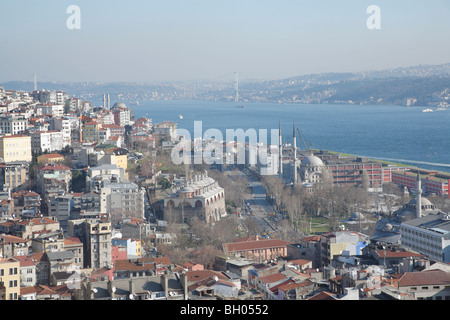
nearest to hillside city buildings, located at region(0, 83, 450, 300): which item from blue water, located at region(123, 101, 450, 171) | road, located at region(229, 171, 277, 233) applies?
road, located at region(229, 171, 277, 233)

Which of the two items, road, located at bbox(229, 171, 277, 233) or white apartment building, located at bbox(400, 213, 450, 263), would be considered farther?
road, located at bbox(229, 171, 277, 233)

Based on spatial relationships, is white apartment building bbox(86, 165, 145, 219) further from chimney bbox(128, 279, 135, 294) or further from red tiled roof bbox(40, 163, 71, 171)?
chimney bbox(128, 279, 135, 294)

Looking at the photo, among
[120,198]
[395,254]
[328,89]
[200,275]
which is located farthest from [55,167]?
[328,89]

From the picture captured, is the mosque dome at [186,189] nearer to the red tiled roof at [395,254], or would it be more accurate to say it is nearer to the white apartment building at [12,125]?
the white apartment building at [12,125]

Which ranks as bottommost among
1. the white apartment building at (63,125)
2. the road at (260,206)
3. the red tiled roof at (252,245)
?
the road at (260,206)

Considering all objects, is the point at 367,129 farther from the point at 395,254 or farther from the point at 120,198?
the point at 395,254

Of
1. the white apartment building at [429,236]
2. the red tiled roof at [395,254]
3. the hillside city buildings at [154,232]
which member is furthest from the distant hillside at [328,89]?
the red tiled roof at [395,254]

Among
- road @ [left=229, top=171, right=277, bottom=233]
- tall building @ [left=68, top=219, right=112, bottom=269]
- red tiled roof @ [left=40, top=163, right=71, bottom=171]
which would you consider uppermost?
red tiled roof @ [left=40, top=163, right=71, bottom=171]
